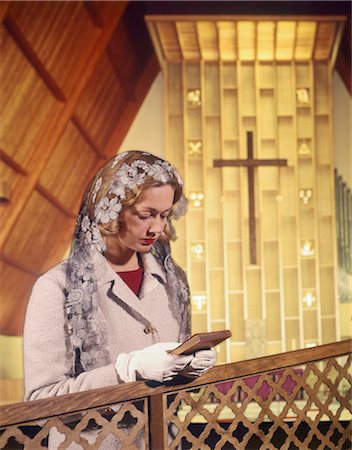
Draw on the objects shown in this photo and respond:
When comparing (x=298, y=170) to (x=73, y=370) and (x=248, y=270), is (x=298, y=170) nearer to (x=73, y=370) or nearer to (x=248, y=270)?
(x=248, y=270)

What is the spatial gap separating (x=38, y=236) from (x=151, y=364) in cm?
601

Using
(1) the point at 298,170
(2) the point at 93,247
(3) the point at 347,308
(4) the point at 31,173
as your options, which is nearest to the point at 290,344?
(3) the point at 347,308

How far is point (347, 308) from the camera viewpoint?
8727 mm

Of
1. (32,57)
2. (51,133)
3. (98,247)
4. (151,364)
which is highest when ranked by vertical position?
(32,57)

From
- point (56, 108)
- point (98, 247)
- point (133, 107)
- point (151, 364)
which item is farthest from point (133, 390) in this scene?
point (133, 107)

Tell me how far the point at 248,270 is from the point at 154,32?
244 centimetres

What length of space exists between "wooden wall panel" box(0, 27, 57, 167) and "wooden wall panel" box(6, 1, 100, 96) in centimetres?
14

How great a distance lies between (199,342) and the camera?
2.17 metres

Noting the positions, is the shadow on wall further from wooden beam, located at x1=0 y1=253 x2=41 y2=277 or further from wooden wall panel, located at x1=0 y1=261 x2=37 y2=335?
wooden beam, located at x1=0 y1=253 x2=41 y2=277

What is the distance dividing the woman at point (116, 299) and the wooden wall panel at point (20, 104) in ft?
13.2

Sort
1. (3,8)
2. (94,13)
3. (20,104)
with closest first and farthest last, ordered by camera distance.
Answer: (3,8), (20,104), (94,13)

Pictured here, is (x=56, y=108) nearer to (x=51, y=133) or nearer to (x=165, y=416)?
(x=51, y=133)

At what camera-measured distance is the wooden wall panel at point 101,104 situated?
7.86 meters

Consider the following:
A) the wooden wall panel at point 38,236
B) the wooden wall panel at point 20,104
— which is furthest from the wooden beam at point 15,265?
the wooden wall panel at point 20,104
